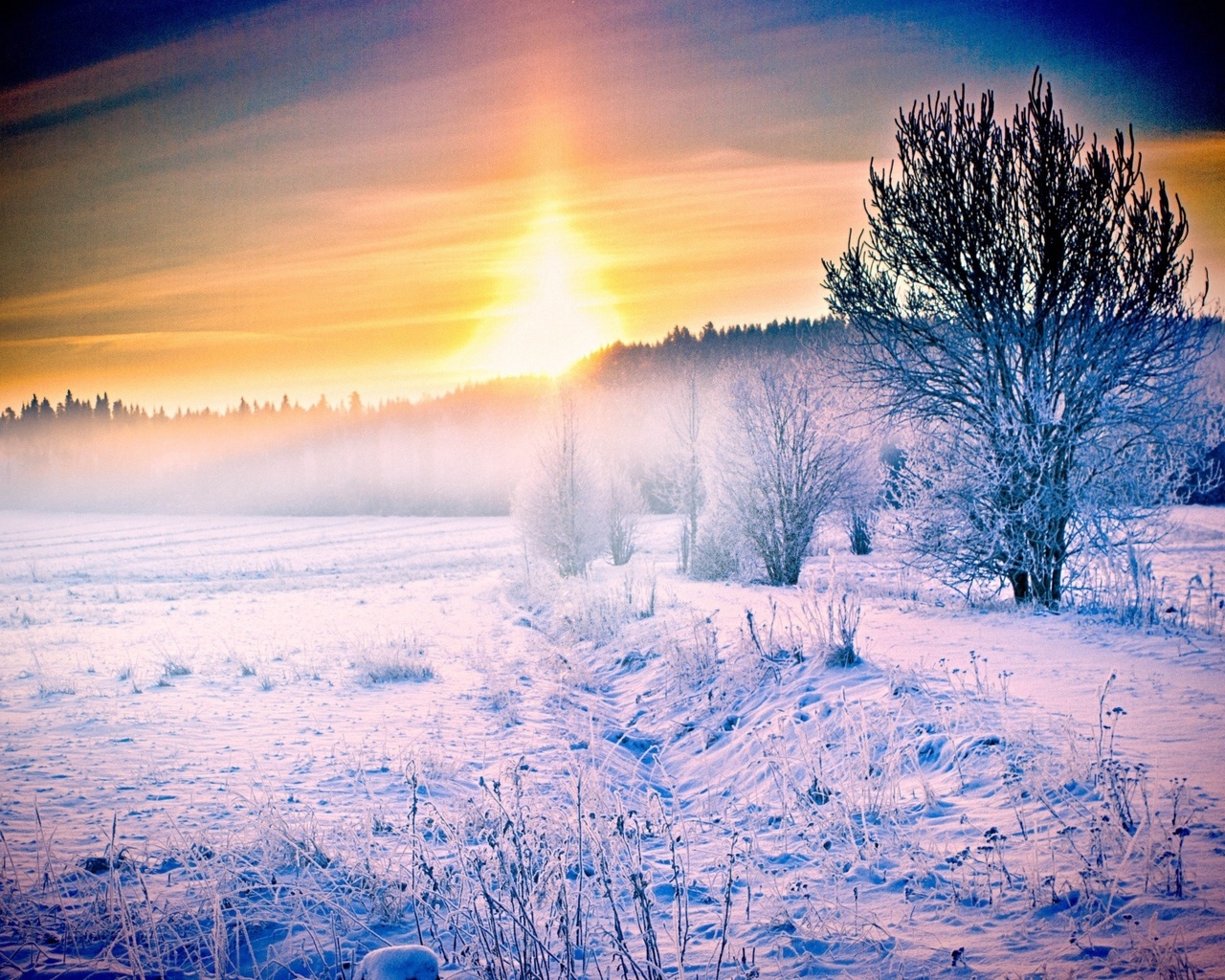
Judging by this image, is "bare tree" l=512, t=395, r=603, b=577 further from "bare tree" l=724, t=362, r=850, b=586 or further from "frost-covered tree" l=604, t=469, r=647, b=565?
"bare tree" l=724, t=362, r=850, b=586

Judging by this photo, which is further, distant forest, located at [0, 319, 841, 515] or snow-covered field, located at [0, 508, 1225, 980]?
distant forest, located at [0, 319, 841, 515]

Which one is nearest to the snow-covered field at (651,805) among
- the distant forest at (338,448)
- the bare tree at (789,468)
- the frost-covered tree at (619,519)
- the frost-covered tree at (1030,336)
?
the frost-covered tree at (1030,336)

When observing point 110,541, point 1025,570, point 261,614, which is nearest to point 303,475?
point 110,541

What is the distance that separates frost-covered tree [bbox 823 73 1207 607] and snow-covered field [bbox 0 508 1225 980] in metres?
1.77

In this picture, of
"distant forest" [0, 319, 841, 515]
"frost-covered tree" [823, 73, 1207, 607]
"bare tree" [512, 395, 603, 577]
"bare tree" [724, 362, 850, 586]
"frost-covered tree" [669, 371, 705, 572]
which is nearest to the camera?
"frost-covered tree" [823, 73, 1207, 607]

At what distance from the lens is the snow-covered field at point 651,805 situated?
11.0ft

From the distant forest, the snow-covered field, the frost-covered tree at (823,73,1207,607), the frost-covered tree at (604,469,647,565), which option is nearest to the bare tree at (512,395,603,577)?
the frost-covered tree at (604,469,647,565)

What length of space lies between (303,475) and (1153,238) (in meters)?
95.8

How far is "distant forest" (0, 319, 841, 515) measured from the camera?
7494 cm

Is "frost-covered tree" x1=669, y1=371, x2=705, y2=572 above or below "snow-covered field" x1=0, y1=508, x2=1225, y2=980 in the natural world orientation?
above

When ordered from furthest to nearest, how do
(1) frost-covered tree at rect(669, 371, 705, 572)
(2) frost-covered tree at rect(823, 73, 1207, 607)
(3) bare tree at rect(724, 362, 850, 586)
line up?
(1) frost-covered tree at rect(669, 371, 705, 572) → (3) bare tree at rect(724, 362, 850, 586) → (2) frost-covered tree at rect(823, 73, 1207, 607)

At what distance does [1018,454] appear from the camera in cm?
1009

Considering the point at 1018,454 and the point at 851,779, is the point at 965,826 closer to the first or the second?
the point at 851,779

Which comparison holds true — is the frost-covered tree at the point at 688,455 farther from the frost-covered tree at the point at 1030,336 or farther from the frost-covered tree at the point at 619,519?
the frost-covered tree at the point at 1030,336
